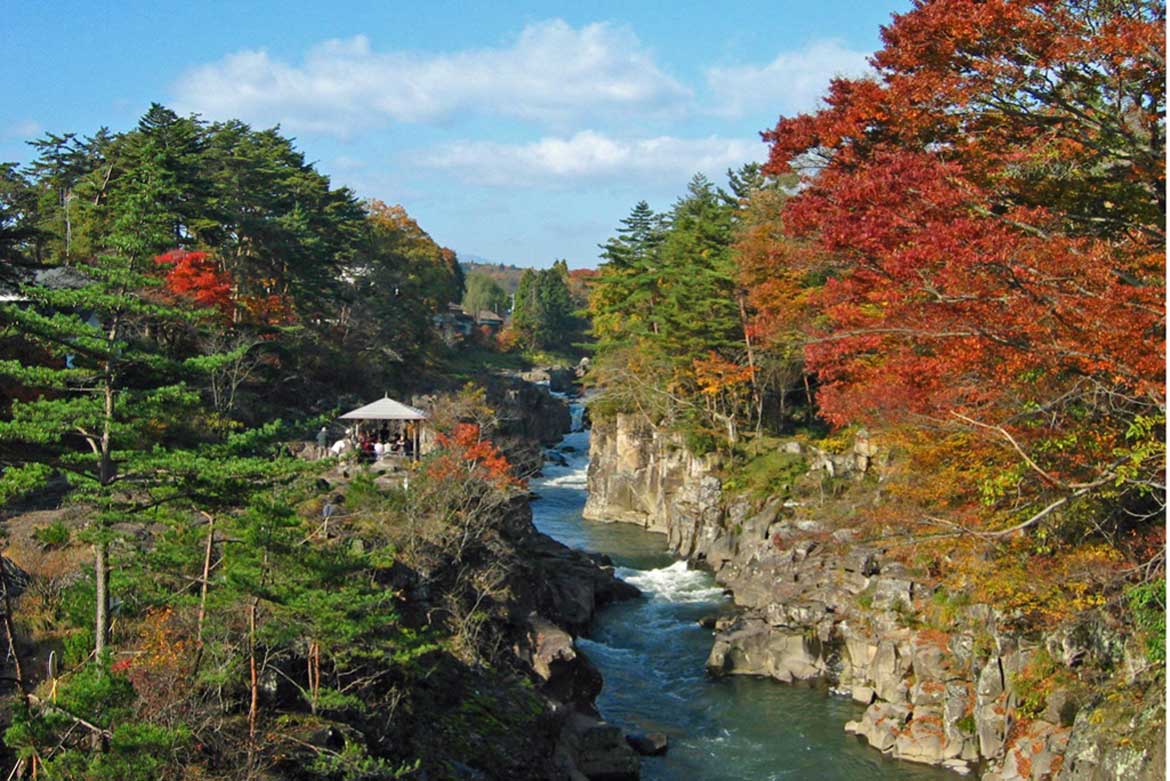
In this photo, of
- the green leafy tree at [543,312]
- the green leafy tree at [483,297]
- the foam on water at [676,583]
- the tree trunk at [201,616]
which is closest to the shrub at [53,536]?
the tree trunk at [201,616]

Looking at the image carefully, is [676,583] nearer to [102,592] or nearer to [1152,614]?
[1152,614]

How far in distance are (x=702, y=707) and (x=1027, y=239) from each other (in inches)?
576

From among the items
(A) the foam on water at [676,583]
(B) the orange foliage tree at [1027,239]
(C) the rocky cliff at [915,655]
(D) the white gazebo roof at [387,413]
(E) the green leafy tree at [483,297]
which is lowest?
(A) the foam on water at [676,583]

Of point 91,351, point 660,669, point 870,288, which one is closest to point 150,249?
point 91,351

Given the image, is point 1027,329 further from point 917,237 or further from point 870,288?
point 870,288

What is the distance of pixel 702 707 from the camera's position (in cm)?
2467

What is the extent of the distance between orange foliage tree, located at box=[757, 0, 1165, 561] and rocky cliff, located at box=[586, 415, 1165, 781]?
2.92 m

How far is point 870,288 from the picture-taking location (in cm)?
2398

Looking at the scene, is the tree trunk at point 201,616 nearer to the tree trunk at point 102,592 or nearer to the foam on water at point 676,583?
the tree trunk at point 102,592

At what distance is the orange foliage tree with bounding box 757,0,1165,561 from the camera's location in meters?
13.1

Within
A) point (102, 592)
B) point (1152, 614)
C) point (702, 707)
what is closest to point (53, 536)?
point (102, 592)

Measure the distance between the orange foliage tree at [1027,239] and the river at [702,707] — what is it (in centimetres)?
653

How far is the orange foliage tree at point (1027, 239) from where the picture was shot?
13.1 m

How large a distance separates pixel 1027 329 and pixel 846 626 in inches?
555
